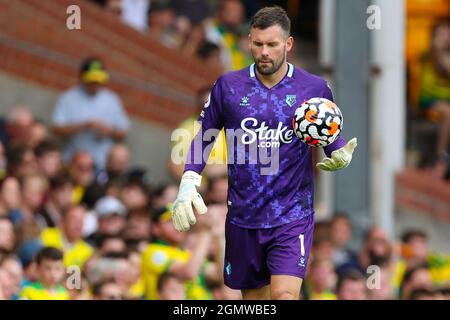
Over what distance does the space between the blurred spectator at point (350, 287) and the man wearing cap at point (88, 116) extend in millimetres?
3335

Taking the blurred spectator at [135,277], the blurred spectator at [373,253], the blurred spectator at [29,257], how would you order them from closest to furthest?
1. the blurred spectator at [29,257]
2. the blurred spectator at [135,277]
3. the blurred spectator at [373,253]

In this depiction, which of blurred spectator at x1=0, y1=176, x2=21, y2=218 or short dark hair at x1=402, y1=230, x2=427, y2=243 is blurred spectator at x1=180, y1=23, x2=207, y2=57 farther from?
blurred spectator at x1=0, y1=176, x2=21, y2=218

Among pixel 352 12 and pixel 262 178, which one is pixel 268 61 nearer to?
pixel 262 178

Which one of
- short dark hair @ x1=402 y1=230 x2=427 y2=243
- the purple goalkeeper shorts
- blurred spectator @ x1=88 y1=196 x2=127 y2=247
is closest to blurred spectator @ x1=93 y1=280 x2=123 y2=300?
blurred spectator @ x1=88 y1=196 x2=127 y2=247

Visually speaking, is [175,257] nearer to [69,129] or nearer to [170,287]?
[170,287]

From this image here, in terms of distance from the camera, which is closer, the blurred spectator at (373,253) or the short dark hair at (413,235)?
the blurred spectator at (373,253)

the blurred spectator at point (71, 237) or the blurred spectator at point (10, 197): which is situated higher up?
the blurred spectator at point (10, 197)

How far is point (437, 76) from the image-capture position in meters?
19.7

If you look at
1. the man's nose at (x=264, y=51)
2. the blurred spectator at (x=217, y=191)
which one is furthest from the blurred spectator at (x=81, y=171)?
the man's nose at (x=264, y=51)

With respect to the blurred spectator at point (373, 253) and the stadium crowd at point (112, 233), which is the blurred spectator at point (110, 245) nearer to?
the stadium crowd at point (112, 233)

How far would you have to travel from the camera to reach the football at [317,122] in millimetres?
10133

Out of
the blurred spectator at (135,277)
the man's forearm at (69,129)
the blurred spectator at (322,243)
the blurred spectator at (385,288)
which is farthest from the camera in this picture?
the man's forearm at (69,129)

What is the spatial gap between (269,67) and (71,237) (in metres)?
4.47

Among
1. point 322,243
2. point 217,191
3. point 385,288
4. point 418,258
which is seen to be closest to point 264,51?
point 217,191
